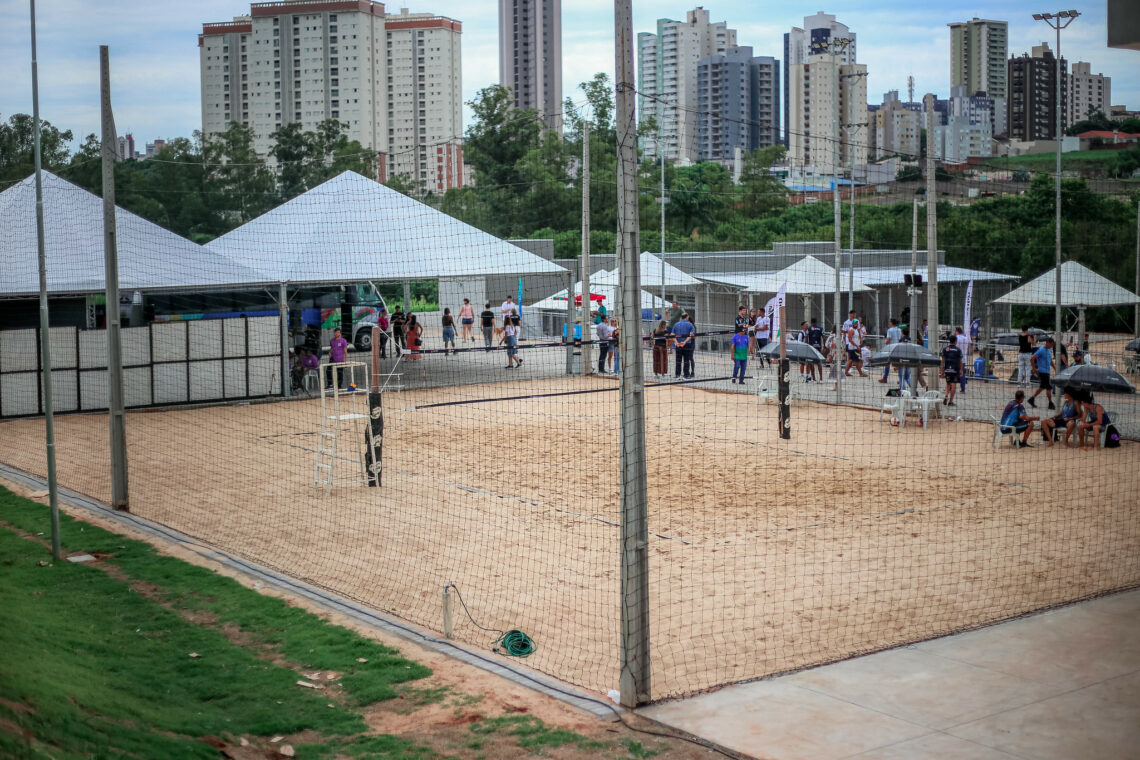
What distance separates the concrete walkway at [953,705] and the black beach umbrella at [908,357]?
33.9 feet

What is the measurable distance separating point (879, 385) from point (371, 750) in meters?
20.1

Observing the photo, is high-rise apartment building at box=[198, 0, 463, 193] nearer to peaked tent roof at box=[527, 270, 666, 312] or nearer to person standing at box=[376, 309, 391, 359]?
peaked tent roof at box=[527, 270, 666, 312]

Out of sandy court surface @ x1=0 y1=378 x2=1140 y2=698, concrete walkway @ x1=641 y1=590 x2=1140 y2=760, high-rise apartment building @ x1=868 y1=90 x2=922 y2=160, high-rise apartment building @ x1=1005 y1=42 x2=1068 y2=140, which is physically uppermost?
high-rise apartment building @ x1=868 y1=90 x2=922 y2=160

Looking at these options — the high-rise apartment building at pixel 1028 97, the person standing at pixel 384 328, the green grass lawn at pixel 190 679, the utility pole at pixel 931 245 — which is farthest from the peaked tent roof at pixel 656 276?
the high-rise apartment building at pixel 1028 97

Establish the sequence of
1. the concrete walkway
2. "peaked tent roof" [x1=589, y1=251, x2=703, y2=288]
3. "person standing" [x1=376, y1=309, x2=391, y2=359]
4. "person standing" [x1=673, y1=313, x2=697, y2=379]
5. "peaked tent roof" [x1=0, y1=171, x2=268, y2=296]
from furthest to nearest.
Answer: "peaked tent roof" [x1=589, y1=251, x2=703, y2=288] → "person standing" [x1=376, y1=309, x2=391, y2=359] → "person standing" [x1=673, y1=313, x2=697, y2=379] → "peaked tent roof" [x1=0, y1=171, x2=268, y2=296] → the concrete walkway

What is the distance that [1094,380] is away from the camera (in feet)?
51.5

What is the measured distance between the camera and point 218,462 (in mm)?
15516

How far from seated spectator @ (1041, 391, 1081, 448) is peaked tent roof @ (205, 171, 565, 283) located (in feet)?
39.6

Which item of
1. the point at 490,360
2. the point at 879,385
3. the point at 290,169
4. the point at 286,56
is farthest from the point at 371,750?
the point at 286,56

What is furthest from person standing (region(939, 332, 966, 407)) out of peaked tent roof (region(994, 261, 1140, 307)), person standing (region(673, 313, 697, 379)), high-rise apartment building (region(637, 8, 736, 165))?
high-rise apartment building (region(637, 8, 736, 165))

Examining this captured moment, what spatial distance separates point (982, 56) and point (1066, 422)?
430 ft

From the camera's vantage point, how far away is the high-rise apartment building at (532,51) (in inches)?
5909

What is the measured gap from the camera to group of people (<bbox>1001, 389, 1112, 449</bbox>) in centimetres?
1630

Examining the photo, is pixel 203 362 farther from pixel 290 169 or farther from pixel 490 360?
pixel 290 169
